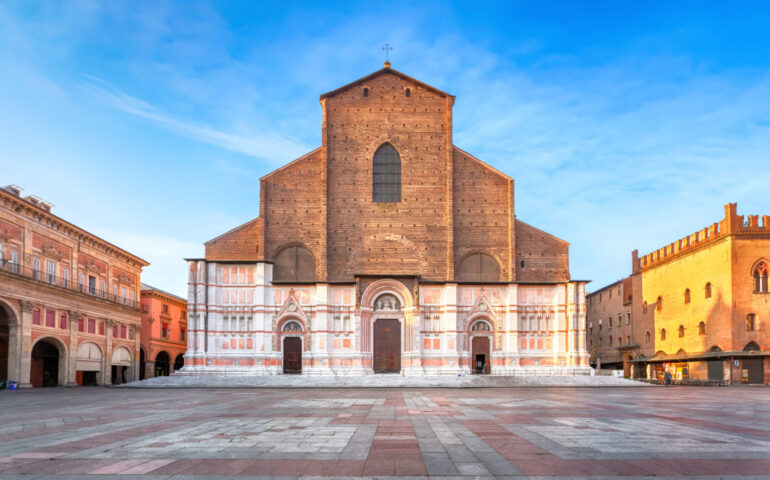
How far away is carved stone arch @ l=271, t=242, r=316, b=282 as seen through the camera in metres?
43.3

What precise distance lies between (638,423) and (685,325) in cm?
3950

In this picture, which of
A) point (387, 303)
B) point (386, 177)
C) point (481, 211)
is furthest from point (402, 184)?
point (387, 303)

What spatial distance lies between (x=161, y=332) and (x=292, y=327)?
2217 centimetres

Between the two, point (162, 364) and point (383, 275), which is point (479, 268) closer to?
point (383, 275)

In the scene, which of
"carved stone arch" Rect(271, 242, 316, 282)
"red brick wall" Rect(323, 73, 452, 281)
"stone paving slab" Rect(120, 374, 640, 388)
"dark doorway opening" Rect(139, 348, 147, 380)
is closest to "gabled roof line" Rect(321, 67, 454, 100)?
"red brick wall" Rect(323, 73, 452, 281)

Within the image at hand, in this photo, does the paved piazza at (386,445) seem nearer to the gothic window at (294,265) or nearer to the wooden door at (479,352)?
the gothic window at (294,265)

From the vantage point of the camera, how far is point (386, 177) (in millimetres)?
45031

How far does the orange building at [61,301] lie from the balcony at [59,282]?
54 mm

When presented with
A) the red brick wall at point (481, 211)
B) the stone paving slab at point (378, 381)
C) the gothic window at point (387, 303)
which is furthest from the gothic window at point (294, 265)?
the red brick wall at point (481, 211)

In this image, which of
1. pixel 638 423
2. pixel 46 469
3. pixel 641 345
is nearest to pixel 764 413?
pixel 638 423

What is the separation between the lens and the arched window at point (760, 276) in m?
41.9

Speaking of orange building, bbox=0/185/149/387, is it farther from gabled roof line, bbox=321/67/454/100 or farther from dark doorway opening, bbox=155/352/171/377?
gabled roof line, bbox=321/67/454/100

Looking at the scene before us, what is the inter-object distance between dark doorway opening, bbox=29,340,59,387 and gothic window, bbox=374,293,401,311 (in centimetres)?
2145

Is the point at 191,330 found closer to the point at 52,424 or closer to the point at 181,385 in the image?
the point at 181,385
